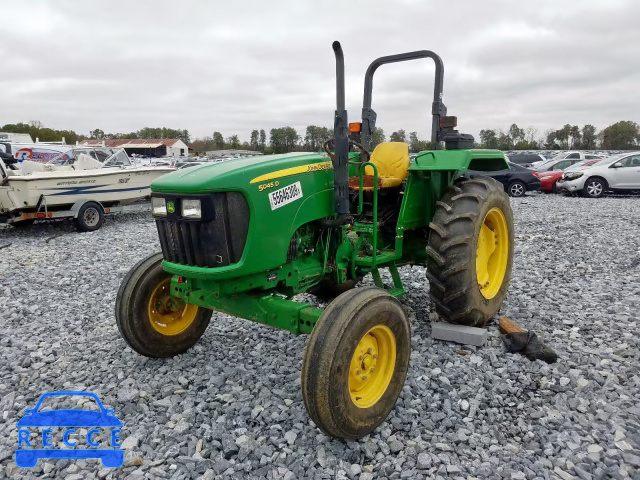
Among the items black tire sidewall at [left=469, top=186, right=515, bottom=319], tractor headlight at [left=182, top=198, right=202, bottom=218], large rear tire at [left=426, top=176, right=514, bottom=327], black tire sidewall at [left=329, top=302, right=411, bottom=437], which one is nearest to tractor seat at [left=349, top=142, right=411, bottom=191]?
large rear tire at [left=426, top=176, right=514, bottom=327]

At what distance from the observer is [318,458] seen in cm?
253

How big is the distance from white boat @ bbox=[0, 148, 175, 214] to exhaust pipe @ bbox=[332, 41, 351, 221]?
8104mm

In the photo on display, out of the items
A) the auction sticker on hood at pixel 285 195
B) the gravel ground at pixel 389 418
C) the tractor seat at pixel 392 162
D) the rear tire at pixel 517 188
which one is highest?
the tractor seat at pixel 392 162

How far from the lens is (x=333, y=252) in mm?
3559

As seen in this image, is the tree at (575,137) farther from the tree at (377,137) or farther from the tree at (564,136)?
the tree at (377,137)

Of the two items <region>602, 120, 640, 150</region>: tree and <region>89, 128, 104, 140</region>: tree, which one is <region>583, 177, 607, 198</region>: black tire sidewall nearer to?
<region>602, 120, 640, 150</region>: tree

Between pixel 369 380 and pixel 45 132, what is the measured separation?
6273cm

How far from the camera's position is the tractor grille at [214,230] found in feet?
8.88

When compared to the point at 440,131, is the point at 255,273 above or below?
below

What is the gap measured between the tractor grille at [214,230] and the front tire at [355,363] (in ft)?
2.19

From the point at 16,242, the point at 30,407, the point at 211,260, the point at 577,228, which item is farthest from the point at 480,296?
the point at 16,242

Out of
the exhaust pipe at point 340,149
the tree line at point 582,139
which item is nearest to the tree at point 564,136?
the tree line at point 582,139

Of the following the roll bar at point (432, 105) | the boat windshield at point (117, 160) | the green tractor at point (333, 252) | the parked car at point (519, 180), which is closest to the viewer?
the green tractor at point (333, 252)

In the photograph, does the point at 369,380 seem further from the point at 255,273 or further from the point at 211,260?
the point at 211,260
